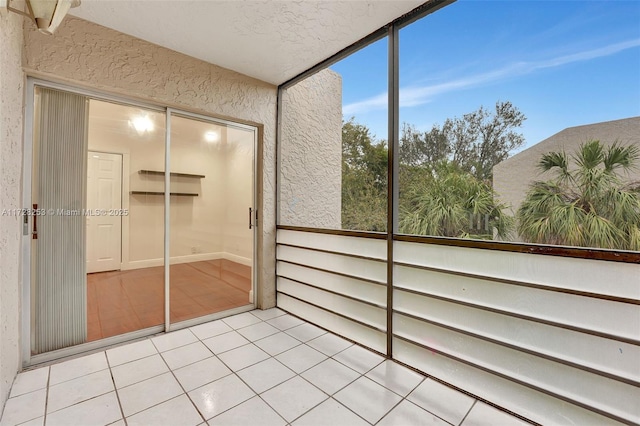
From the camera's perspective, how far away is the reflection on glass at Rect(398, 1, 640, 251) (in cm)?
147

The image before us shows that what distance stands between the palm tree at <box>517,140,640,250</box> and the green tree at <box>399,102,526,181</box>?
26cm

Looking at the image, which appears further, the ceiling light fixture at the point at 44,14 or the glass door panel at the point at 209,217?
the glass door panel at the point at 209,217

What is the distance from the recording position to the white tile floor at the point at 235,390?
1.60 meters

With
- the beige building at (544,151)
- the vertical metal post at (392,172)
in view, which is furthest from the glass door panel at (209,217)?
the beige building at (544,151)

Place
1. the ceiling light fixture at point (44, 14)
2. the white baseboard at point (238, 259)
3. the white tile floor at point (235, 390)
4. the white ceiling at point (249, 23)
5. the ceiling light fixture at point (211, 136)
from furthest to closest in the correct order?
the white baseboard at point (238, 259)
the ceiling light fixture at point (211, 136)
the white ceiling at point (249, 23)
the white tile floor at point (235, 390)
the ceiling light fixture at point (44, 14)

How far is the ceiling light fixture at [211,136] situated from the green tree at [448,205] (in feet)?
6.66

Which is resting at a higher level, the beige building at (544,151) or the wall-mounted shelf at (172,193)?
the beige building at (544,151)

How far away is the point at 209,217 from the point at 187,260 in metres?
0.50

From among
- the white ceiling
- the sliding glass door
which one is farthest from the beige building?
the sliding glass door

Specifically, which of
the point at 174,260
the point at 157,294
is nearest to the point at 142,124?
the point at 174,260

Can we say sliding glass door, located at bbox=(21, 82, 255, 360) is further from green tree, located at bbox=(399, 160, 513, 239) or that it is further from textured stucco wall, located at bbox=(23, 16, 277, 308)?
green tree, located at bbox=(399, 160, 513, 239)

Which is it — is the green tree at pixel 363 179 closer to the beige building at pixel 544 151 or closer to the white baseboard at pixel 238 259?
the beige building at pixel 544 151

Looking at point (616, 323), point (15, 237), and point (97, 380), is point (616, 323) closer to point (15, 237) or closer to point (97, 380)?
point (97, 380)

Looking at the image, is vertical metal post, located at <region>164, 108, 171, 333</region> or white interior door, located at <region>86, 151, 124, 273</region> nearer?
white interior door, located at <region>86, 151, 124, 273</region>
